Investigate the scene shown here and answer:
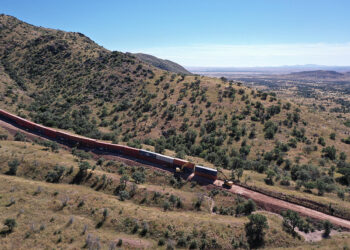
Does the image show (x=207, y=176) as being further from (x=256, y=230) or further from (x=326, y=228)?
(x=326, y=228)

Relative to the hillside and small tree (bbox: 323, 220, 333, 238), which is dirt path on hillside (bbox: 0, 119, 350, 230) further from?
small tree (bbox: 323, 220, 333, 238)

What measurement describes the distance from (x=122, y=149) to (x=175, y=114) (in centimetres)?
3651

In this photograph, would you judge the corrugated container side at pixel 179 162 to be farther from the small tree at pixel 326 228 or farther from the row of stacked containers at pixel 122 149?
the small tree at pixel 326 228

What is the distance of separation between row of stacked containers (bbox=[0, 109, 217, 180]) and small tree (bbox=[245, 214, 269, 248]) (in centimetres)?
1435

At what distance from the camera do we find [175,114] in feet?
290

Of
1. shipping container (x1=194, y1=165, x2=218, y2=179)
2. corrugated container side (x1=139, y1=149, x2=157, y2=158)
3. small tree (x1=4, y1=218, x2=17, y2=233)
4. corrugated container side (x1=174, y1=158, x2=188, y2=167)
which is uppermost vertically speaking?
corrugated container side (x1=139, y1=149, x2=157, y2=158)

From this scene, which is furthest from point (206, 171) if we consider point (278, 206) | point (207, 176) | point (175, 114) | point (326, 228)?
point (175, 114)

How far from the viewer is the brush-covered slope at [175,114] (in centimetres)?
5834

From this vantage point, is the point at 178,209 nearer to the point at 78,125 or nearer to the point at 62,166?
the point at 62,166

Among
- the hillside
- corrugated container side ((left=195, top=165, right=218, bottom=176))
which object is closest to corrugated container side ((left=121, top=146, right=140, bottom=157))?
the hillside

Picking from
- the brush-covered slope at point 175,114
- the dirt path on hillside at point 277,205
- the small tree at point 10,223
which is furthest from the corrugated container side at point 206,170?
the small tree at point 10,223

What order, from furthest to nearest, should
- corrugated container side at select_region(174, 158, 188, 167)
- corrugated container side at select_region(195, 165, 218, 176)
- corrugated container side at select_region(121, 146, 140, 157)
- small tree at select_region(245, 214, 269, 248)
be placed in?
corrugated container side at select_region(121, 146, 140, 157) → corrugated container side at select_region(174, 158, 188, 167) → corrugated container side at select_region(195, 165, 218, 176) → small tree at select_region(245, 214, 269, 248)

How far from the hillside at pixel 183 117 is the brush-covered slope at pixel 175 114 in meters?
0.31

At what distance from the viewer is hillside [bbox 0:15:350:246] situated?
5209cm
